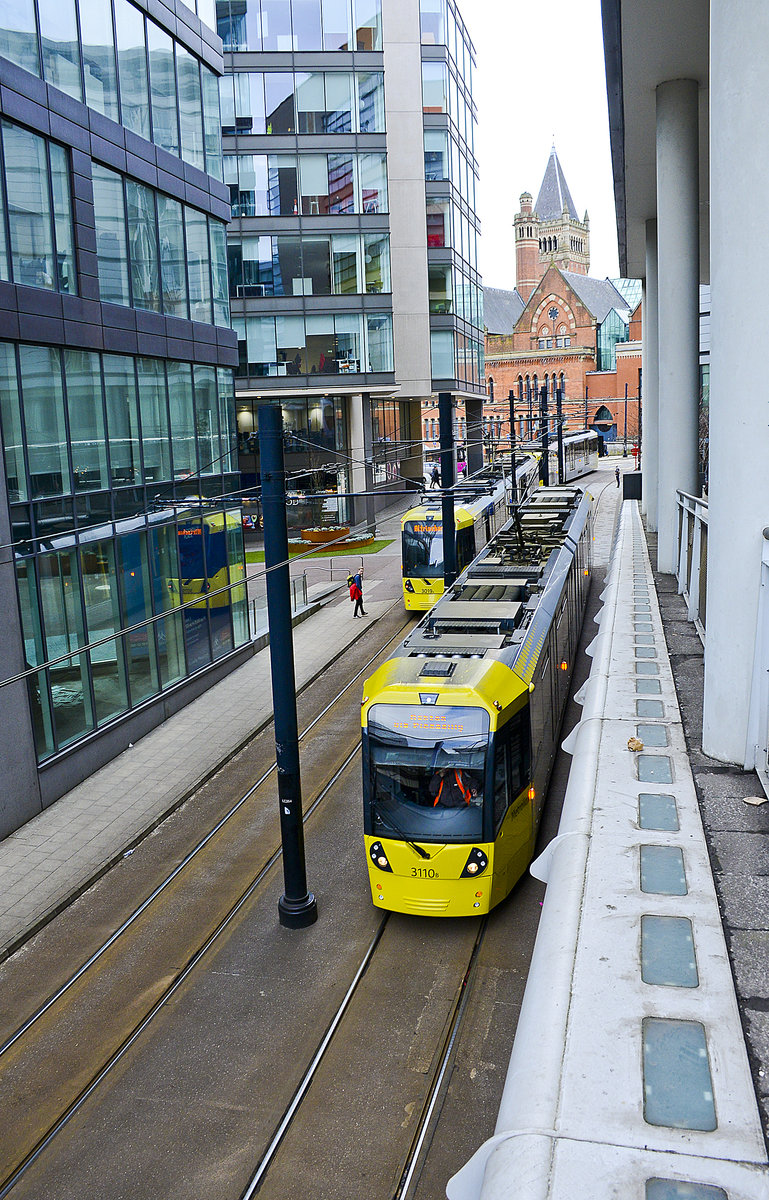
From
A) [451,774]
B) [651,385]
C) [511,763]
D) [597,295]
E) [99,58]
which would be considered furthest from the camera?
[597,295]

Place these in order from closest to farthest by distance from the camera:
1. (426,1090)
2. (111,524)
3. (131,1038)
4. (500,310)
→ 1. (426,1090)
2. (131,1038)
3. (111,524)
4. (500,310)

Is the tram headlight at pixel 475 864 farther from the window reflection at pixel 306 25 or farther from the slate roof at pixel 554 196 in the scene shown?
the slate roof at pixel 554 196

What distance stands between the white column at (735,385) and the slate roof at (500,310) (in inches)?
4564

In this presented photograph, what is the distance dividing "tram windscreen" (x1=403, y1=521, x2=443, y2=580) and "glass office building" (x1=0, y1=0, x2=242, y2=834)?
5230 mm

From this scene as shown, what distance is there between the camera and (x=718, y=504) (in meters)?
6.78

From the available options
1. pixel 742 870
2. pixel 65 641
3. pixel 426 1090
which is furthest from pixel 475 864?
pixel 65 641

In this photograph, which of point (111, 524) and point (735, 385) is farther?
point (111, 524)

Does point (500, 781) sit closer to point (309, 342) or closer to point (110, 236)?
point (110, 236)

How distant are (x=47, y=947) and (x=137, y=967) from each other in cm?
139

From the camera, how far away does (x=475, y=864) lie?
33.7 ft

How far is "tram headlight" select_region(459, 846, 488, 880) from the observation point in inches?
403

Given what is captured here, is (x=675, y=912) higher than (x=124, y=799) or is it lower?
higher

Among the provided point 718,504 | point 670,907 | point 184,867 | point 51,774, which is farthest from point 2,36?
point 670,907

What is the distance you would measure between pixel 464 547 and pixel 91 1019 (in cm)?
1773
